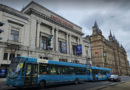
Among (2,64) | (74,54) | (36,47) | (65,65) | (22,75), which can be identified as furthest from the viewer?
(74,54)

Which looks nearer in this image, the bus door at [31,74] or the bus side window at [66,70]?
the bus door at [31,74]

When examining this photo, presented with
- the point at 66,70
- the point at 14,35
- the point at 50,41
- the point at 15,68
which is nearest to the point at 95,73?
the point at 66,70

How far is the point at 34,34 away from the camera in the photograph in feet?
84.6

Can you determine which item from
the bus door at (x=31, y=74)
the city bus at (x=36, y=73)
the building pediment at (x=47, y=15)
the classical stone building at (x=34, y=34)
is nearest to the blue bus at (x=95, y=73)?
the city bus at (x=36, y=73)

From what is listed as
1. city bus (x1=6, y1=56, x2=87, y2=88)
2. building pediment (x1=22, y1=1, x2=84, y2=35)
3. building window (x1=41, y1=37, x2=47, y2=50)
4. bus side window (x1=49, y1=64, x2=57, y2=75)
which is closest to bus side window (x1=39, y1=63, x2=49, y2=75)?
city bus (x1=6, y1=56, x2=87, y2=88)

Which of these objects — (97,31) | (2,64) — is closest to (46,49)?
(2,64)

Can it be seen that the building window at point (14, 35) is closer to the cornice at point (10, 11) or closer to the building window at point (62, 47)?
the cornice at point (10, 11)

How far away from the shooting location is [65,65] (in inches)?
599

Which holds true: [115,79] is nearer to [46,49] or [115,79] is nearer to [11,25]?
[46,49]

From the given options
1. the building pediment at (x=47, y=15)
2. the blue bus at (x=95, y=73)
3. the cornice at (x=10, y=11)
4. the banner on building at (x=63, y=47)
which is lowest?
the blue bus at (x=95, y=73)

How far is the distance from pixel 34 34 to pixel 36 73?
16.0 metres

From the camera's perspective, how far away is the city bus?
1016 centimetres

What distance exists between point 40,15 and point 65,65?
1744cm

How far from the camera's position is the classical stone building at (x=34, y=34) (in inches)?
819
